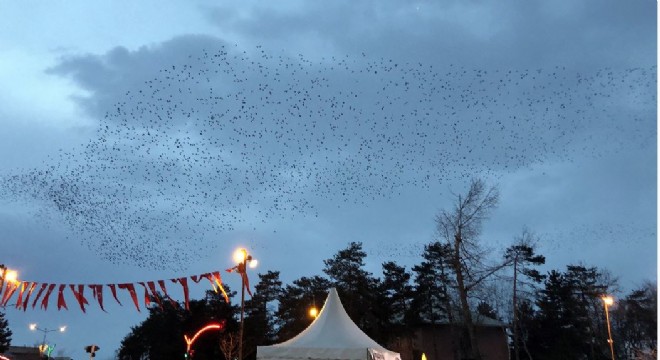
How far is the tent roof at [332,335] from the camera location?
59.8 feet

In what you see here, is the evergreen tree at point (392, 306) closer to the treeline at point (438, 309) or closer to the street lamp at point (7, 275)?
the treeline at point (438, 309)

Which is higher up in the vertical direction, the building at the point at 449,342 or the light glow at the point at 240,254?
the light glow at the point at 240,254

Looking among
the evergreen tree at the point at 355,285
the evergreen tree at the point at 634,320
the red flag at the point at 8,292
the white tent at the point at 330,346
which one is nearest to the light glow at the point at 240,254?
the white tent at the point at 330,346

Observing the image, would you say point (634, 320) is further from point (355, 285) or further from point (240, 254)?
point (240, 254)

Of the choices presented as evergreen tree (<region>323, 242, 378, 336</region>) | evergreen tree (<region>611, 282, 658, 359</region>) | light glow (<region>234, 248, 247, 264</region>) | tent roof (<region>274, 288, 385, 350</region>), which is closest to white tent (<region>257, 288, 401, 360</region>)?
tent roof (<region>274, 288, 385, 350</region>)

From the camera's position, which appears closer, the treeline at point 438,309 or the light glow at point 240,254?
the light glow at point 240,254

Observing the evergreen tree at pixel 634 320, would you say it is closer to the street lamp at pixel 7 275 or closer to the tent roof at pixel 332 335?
the tent roof at pixel 332 335

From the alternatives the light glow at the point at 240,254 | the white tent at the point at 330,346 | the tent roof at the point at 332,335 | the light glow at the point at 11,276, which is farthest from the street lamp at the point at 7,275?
the tent roof at the point at 332,335

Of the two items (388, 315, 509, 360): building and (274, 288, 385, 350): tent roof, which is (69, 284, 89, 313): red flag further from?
(388, 315, 509, 360): building

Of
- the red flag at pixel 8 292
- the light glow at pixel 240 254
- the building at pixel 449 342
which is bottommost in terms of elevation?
the building at pixel 449 342

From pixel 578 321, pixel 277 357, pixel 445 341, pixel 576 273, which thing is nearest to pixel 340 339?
pixel 277 357

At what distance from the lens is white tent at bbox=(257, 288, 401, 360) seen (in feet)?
57.7

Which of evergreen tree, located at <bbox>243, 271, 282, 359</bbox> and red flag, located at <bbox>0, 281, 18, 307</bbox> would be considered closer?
red flag, located at <bbox>0, 281, 18, 307</bbox>

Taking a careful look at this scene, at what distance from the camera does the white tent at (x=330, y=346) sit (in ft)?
57.7
